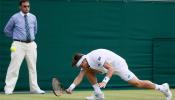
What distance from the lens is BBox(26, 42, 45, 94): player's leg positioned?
45.9ft

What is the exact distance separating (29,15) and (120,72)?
3.15 metres

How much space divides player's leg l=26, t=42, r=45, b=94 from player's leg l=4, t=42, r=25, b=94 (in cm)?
17

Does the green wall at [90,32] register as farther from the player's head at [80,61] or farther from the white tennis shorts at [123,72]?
the white tennis shorts at [123,72]

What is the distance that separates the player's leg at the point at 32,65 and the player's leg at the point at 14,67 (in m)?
0.17

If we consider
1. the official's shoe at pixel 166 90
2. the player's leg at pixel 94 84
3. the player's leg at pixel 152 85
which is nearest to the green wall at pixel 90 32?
the player's leg at pixel 94 84

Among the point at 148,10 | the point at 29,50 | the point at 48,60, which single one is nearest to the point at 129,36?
the point at 148,10

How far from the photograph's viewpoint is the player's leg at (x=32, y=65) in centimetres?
1398

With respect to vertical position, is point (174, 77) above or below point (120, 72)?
below

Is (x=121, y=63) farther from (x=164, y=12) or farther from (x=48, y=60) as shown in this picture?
(x=164, y=12)

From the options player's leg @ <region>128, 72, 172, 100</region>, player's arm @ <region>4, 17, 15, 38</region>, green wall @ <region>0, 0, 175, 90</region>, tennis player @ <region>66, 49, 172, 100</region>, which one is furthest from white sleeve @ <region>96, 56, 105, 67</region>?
green wall @ <region>0, 0, 175, 90</region>

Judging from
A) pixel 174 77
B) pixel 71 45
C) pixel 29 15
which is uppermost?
pixel 29 15

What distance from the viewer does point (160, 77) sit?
1669 cm

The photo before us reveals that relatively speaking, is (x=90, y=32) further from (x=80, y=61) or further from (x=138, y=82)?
(x=138, y=82)

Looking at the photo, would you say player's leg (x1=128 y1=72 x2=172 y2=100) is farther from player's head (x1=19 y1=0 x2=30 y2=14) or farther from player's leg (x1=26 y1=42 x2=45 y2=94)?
player's head (x1=19 y1=0 x2=30 y2=14)
